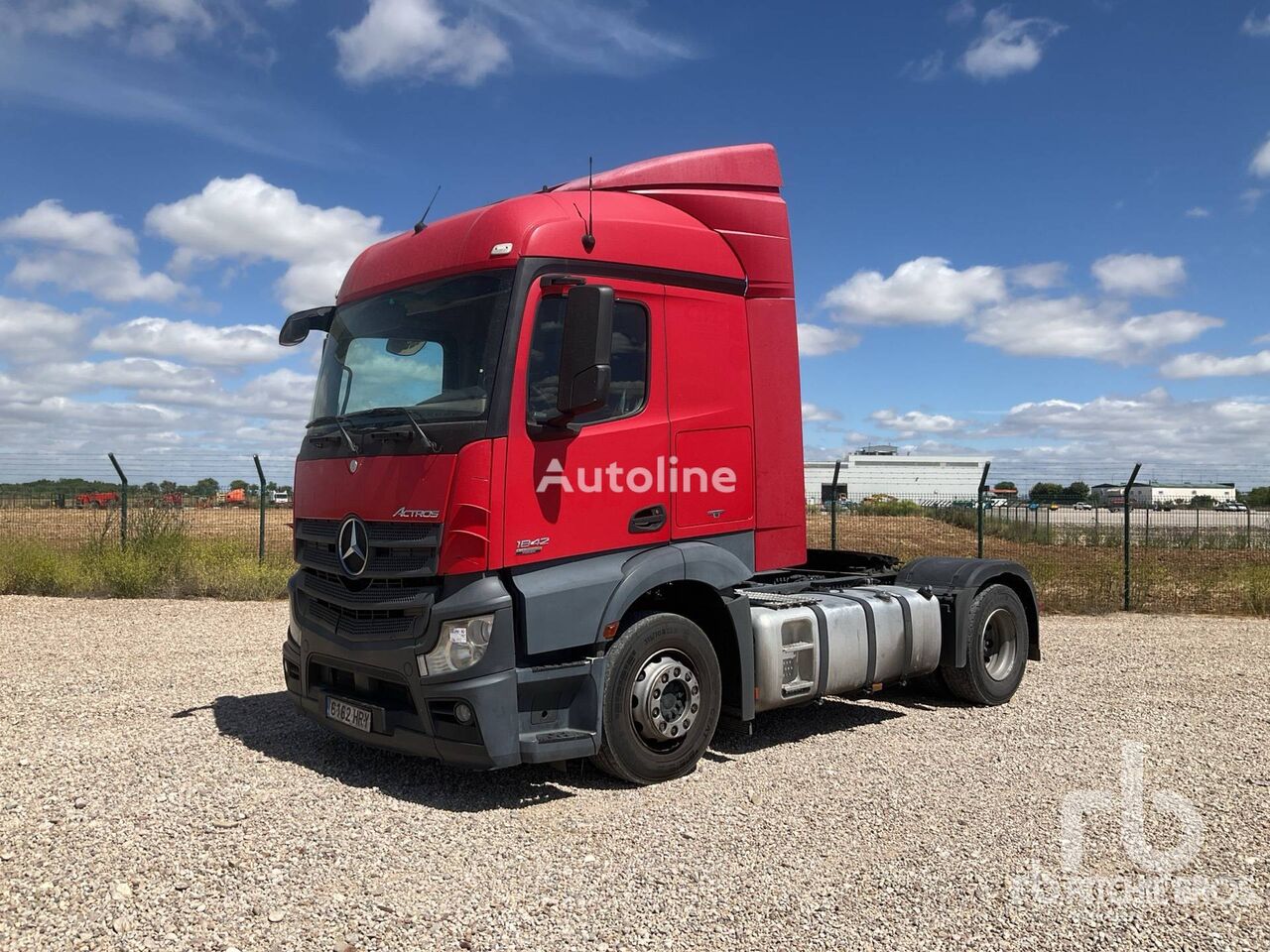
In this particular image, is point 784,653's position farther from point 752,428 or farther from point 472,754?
point 472,754

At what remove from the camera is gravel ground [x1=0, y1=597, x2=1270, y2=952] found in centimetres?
362

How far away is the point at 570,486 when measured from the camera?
517 cm

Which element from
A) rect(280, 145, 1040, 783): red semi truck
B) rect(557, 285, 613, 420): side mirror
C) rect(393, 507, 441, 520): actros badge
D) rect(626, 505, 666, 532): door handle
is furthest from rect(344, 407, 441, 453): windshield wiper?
rect(626, 505, 666, 532): door handle

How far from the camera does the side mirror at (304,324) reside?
6.29m

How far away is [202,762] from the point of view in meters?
5.72

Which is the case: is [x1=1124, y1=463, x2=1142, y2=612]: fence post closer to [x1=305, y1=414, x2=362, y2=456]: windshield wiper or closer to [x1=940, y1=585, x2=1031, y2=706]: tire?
[x1=940, y1=585, x2=1031, y2=706]: tire

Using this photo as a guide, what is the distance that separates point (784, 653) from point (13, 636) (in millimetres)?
8628

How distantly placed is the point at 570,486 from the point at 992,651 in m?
4.56

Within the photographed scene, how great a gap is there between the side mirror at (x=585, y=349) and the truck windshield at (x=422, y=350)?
1.17 feet

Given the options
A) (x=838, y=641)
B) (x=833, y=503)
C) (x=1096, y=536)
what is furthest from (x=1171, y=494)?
(x=838, y=641)

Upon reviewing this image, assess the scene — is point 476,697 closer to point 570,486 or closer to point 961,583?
point 570,486

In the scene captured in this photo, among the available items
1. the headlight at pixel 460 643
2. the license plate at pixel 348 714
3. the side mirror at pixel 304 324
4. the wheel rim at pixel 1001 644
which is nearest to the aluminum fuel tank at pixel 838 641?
the wheel rim at pixel 1001 644

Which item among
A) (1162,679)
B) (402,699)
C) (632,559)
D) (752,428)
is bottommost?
(1162,679)

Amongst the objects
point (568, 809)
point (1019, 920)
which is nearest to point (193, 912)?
point (568, 809)
